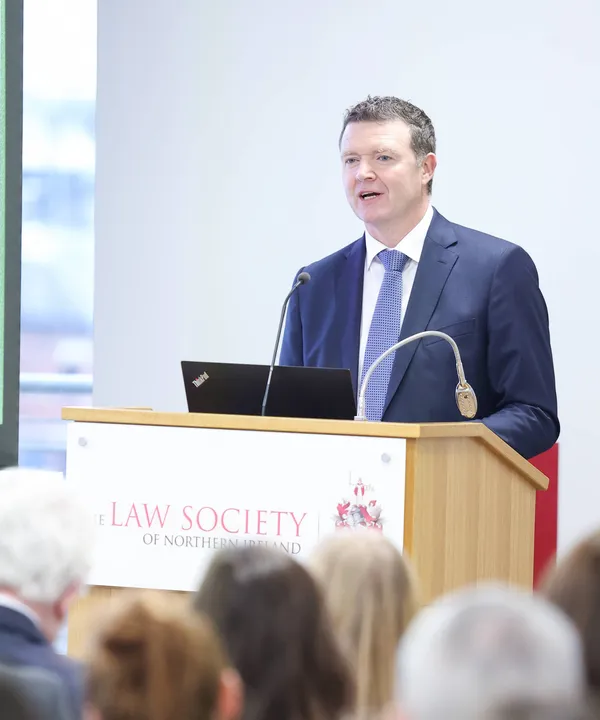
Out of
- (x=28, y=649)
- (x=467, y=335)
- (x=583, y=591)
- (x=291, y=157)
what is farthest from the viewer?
(x=291, y=157)

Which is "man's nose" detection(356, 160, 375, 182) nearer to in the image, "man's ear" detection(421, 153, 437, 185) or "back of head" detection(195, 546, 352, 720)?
"man's ear" detection(421, 153, 437, 185)

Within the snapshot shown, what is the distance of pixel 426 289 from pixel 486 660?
262 centimetres

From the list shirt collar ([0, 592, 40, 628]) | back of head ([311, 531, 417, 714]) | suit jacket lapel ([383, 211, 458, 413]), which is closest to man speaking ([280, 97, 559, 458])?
suit jacket lapel ([383, 211, 458, 413])

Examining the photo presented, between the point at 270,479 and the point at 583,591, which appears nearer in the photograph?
the point at 583,591

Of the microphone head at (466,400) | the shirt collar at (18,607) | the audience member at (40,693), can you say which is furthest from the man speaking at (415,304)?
the audience member at (40,693)

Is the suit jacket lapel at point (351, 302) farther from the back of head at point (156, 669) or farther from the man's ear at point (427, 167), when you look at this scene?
the back of head at point (156, 669)

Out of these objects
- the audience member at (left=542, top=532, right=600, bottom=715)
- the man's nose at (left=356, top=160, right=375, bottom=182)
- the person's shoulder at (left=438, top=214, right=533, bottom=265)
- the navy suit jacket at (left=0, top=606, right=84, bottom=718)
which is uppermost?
the man's nose at (left=356, top=160, right=375, bottom=182)

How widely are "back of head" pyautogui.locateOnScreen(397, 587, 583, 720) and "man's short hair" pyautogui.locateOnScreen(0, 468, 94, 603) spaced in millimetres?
715

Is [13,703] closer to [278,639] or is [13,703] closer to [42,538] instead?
[278,639]

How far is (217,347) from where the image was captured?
17.4 ft

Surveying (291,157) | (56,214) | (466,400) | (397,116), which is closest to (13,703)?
(466,400)

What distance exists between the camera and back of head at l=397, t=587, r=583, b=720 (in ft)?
2.93

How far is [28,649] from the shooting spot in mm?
1465

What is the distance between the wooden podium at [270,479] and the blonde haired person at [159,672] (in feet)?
4.59
